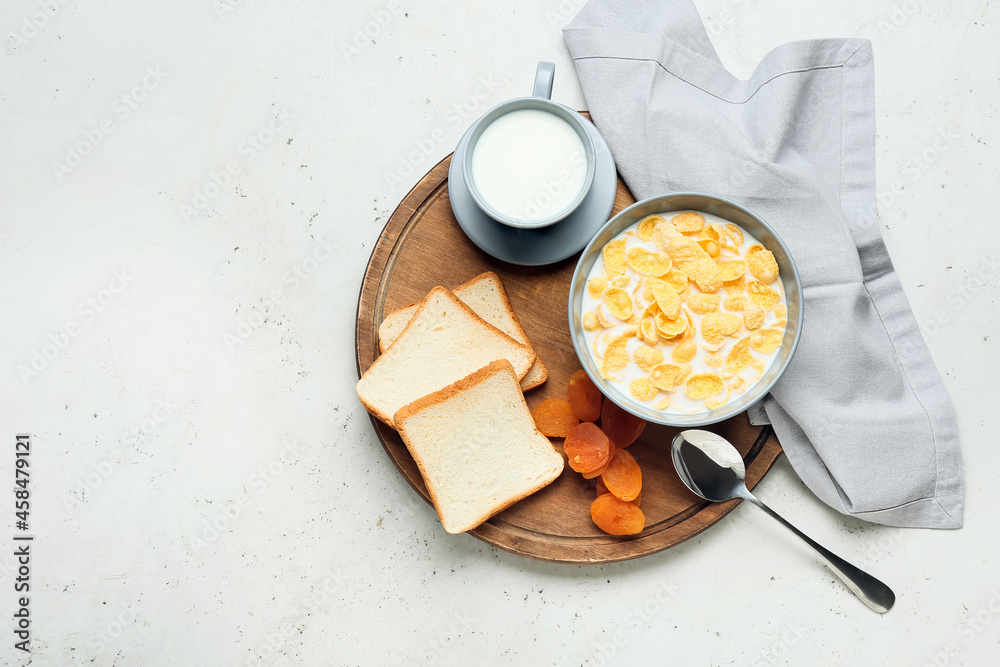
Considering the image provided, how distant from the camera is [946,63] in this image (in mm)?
2051

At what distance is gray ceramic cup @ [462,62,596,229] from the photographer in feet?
5.27

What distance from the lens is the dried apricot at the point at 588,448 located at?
173cm

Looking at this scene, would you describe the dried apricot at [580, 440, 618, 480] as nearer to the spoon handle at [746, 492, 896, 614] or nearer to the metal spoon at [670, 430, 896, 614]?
the metal spoon at [670, 430, 896, 614]

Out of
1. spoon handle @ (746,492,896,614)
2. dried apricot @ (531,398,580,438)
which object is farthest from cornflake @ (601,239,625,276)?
spoon handle @ (746,492,896,614)

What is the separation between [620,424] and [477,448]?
1.37 ft

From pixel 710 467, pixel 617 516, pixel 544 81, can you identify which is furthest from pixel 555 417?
pixel 544 81

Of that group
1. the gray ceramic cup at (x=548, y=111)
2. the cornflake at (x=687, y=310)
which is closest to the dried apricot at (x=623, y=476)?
the cornflake at (x=687, y=310)

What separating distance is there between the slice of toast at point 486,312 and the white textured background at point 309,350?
0.85ft

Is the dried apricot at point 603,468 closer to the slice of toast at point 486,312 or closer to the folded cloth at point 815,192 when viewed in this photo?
the slice of toast at point 486,312

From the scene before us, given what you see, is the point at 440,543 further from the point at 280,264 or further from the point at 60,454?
the point at 60,454

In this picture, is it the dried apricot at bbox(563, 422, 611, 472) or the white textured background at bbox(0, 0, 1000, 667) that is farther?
the white textured background at bbox(0, 0, 1000, 667)

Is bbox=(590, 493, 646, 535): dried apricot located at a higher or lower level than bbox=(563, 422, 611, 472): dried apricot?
lower

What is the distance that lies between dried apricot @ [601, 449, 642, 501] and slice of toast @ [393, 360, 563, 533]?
145mm

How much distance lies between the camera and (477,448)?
71.9 inches
